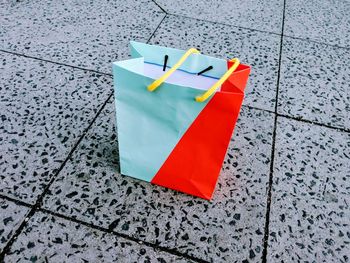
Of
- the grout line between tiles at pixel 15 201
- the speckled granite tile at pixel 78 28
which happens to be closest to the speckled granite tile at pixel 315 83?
the speckled granite tile at pixel 78 28

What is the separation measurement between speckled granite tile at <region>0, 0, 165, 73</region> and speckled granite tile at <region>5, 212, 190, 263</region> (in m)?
1.00

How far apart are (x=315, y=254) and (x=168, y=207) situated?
546 millimetres

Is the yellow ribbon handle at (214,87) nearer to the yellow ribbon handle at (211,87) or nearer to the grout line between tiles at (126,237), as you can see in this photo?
the yellow ribbon handle at (211,87)

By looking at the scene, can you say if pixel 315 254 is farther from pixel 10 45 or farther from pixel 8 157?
pixel 10 45

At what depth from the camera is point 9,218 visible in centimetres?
122

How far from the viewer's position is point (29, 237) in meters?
1.18

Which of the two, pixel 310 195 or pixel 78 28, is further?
pixel 78 28

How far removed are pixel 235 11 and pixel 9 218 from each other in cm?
213

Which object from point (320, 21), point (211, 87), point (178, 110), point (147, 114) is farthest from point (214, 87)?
point (320, 21)

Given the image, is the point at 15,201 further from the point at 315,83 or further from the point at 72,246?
the point at 315,83

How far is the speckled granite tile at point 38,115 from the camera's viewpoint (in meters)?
1.38

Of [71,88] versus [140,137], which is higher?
[140,137]

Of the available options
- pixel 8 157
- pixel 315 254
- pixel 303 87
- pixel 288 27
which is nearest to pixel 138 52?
pixel 8 157

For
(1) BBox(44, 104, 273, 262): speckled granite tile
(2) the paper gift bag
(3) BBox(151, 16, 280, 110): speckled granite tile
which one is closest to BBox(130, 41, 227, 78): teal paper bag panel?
(2) the paper gift bag
